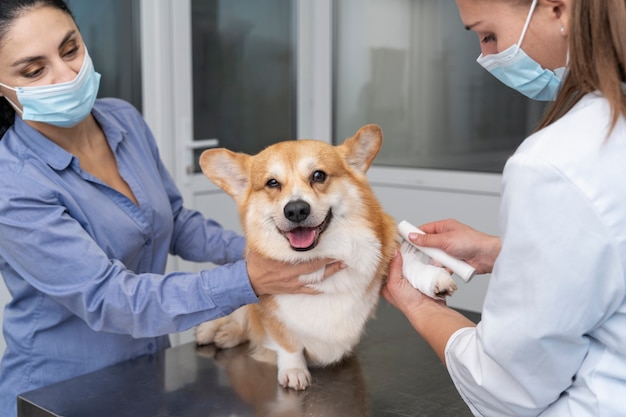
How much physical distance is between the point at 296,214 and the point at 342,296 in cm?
23

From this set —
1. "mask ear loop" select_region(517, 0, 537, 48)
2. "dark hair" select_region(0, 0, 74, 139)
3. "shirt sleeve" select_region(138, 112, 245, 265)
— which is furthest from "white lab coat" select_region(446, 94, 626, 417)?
"dark hair" select_region(0, 0, 74, 139)

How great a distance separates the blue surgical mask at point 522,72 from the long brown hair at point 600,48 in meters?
0.17

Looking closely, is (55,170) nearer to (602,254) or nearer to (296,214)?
(296,214)

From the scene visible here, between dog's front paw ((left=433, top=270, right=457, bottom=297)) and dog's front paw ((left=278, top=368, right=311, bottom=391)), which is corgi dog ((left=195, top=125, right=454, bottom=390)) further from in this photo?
dog's front paw ((left=433, top=270, right=457, bottom=297))

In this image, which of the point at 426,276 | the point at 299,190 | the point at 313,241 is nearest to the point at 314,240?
the point at 313,241

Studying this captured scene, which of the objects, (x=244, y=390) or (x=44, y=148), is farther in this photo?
(x=44, y=148)

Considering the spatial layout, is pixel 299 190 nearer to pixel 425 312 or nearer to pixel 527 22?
pixel 425 312

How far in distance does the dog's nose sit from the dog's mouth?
1.4 inches

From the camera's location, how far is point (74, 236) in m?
1.33

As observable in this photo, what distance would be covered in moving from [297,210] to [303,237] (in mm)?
74

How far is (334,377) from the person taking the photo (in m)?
1.42

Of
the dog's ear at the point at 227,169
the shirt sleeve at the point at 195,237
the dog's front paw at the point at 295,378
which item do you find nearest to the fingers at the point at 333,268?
the dog's front paw at the point at 295,378

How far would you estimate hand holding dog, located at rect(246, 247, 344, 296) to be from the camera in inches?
53.6

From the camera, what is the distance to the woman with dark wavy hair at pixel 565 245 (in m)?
0.76
